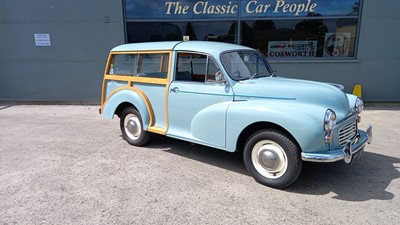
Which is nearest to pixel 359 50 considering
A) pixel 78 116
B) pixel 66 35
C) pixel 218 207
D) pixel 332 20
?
pixel 332 20

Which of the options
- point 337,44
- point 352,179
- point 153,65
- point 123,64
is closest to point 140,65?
point 153,65

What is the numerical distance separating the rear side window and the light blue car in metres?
0.02

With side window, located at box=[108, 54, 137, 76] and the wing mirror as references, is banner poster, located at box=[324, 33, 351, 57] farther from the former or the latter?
side window, located at box=[108, 54, 137, 76]

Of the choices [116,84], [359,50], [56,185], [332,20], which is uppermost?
[332,20]

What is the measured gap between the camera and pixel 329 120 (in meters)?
3.34

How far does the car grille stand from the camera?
11.9 feet

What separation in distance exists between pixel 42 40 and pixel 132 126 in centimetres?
560

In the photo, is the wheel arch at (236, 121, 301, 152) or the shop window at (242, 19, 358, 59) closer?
the wheel arch at (236, 121, 301, 152)

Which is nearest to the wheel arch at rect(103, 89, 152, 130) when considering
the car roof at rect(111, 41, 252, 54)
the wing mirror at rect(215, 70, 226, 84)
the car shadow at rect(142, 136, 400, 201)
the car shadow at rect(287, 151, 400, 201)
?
the car shadow at rect(142, 136, 400, 201)

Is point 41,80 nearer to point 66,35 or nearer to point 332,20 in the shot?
point 66,35

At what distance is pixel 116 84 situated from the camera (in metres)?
5.48

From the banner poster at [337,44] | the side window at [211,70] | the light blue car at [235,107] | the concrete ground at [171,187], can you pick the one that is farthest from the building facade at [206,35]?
the side window at [211,70]

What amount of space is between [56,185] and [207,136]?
6.94 ft

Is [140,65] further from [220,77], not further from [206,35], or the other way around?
[206,35]
